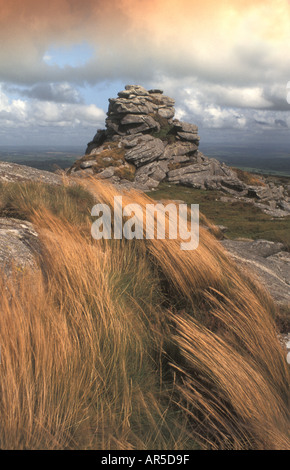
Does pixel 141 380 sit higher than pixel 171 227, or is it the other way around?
pixel 171 227

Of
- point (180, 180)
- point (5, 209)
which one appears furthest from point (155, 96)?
point (5, 209)

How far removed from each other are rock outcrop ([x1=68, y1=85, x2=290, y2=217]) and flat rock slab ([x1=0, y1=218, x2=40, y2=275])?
23.0 m

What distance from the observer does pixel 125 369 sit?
1586mm

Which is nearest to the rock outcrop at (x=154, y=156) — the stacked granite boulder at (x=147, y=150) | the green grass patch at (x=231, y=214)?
the stacked granite boulder at (x=147, y=150)

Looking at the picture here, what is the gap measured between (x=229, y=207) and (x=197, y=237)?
71.9 feet

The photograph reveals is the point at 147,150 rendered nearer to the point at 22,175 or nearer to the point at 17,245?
the point at 22,175

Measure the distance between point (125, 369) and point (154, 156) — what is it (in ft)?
115

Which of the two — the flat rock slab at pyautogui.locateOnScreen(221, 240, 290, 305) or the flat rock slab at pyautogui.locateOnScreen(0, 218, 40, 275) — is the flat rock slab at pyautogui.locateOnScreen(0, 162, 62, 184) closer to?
the flat rock slab at pyautogui.locateOnScreen(0, 218, 40, 275)

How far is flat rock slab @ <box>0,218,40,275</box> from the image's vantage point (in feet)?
7.09

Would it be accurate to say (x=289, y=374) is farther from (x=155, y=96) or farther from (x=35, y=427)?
(x=155, y=96)

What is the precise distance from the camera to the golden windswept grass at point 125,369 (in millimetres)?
1291

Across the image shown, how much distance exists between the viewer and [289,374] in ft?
5.97

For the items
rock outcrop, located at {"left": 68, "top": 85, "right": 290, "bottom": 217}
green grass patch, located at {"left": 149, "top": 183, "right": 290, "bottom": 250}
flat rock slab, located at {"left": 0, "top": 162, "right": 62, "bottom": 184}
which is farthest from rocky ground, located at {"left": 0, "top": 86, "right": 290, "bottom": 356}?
flat rock slab, located at {"left": 0, "top": 162, "right": 62, "bottom": 184}

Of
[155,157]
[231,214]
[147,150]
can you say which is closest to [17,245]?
[231,214]
